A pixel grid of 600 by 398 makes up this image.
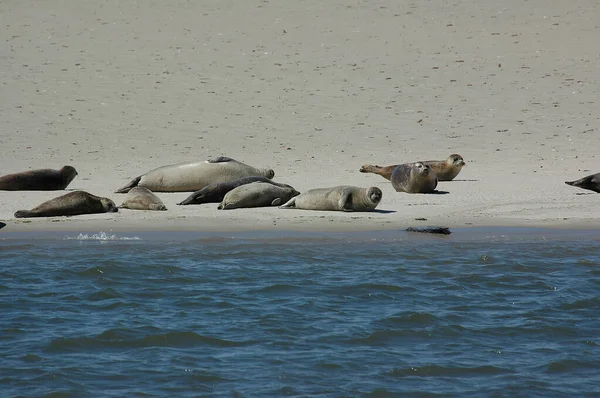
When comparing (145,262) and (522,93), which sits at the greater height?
(522,93)

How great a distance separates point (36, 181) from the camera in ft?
35.6

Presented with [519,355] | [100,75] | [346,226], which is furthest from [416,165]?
[100,75]

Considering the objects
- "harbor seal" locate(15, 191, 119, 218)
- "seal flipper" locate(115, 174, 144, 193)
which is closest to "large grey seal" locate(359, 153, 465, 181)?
"seal flipper" locate(115, 174, 144, 193)

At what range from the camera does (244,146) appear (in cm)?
1350

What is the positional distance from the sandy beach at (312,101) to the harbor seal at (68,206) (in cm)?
14

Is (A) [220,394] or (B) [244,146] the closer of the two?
(A) [220,394]

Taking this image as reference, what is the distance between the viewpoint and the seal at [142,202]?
977cm

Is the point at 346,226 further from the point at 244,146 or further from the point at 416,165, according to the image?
the point at 244,146

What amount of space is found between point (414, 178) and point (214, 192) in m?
2.09

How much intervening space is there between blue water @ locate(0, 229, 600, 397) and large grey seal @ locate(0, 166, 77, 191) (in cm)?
232

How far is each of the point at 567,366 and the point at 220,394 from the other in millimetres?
1861

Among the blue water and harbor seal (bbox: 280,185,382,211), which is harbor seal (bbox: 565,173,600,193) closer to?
the blue water

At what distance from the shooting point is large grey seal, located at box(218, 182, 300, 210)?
32.5ft

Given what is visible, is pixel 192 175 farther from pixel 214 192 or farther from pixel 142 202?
pixel 142 202
